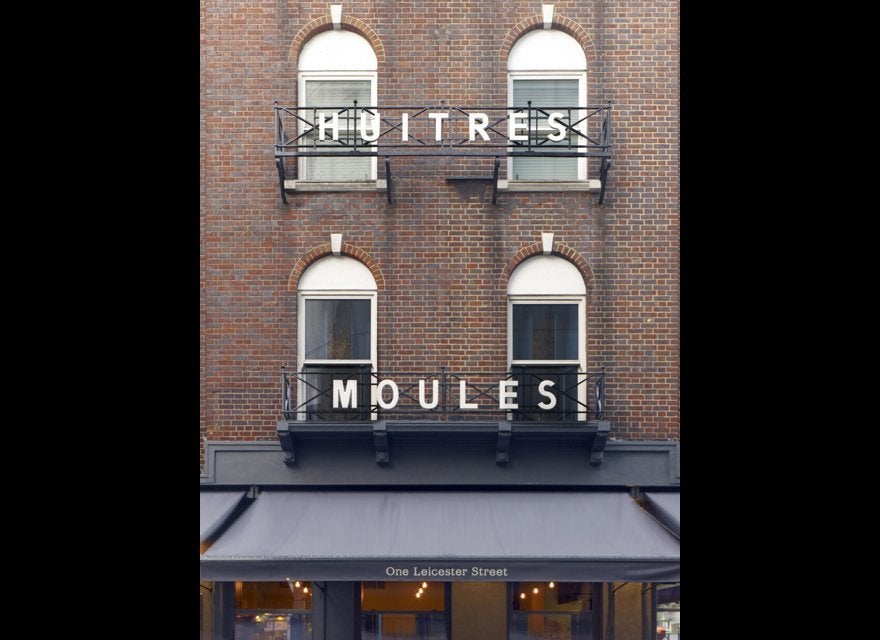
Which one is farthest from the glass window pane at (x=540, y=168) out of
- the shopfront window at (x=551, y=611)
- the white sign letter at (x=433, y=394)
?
the shopfront window at (x=551, y=611)

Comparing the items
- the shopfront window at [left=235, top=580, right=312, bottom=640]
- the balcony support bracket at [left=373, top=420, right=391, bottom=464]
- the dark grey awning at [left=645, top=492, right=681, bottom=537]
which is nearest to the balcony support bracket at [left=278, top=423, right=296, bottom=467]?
the balcony support bracket at [left=373, top=420, right=391, bottom=464]

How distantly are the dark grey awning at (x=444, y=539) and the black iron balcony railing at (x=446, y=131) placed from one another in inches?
153

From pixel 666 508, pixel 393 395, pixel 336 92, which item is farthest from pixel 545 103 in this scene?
pixel 666 508

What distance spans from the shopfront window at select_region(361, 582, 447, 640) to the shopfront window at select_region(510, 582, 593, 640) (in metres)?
0.97

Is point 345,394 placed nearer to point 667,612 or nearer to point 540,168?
point 540,168

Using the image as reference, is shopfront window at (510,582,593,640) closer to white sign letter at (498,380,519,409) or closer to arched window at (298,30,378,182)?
white sign letter at (498,380,519,409)

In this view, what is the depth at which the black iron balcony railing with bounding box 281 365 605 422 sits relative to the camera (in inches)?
400

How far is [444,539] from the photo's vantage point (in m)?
9.11

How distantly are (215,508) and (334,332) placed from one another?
8.62 ft

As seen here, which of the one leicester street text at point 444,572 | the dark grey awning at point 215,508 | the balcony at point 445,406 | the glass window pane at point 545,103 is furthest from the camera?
the glass window pane at point 545,103

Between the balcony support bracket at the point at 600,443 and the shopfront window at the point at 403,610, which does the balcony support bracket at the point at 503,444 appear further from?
the shopfront window at the point at 403,610

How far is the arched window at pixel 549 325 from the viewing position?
1045 centimetres
